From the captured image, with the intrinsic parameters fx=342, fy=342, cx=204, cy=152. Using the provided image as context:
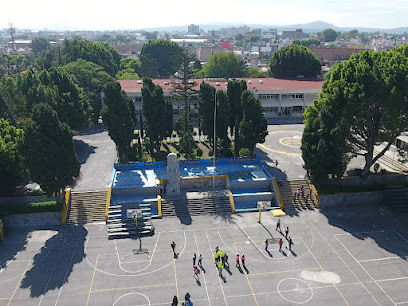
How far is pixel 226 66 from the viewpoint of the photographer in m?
110

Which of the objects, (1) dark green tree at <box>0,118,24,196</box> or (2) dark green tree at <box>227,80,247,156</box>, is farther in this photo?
(2) dark green tree at <box>227,80,247,156</box>

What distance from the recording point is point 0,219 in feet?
122

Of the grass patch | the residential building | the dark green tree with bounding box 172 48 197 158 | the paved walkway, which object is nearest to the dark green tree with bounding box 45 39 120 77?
the residential building

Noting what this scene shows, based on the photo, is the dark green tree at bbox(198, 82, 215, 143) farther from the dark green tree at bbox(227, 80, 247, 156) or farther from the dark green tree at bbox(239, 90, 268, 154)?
the dark green tree at bbox(239, 90, 268, 154)

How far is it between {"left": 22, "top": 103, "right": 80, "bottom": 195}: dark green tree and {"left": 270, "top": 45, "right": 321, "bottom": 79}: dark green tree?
75633 millimetres

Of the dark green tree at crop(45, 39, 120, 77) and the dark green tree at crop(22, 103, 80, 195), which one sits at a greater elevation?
the dark green tree at crop(45, 39, 120, 77)

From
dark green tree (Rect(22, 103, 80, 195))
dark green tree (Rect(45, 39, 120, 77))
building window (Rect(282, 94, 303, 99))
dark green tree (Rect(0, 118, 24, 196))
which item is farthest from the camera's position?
dark green tree (Rect(45, 39, 120, 77))

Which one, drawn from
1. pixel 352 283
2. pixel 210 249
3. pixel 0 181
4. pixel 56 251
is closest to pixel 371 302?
pixel 352 283

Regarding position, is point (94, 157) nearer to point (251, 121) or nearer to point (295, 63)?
point (251, 121)

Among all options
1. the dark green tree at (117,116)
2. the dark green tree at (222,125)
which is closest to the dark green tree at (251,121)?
the dark green tree at (222,125)

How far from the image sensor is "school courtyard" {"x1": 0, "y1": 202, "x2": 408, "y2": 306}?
28828 millimetres

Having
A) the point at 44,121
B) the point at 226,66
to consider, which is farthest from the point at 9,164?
the point at 226,66

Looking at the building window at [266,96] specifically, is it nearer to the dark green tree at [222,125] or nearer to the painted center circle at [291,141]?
the painted center circle at [291,141]

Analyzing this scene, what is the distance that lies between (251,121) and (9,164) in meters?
31.3
